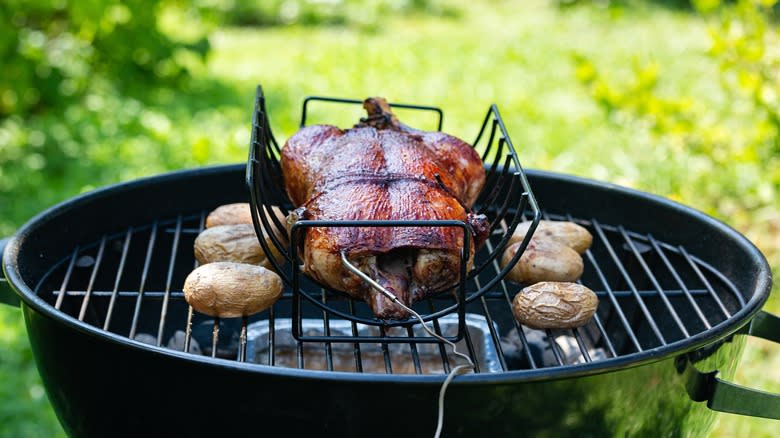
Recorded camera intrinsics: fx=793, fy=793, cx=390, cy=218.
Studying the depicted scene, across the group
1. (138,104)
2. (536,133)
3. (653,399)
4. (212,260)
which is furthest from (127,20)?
(653,399)

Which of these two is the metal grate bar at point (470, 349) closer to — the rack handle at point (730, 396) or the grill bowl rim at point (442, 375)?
the grill bowl rim at point (442, 375)

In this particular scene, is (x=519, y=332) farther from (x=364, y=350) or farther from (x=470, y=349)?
(x=364, y=350)

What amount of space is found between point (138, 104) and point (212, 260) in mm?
4292

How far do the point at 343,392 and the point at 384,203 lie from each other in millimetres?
451

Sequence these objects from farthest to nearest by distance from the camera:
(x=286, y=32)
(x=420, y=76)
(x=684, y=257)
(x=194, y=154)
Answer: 1. (x=286, y=32)
2. (x=420, y=76)
3. (x=194, y=154)
4. (x=684, y=257)

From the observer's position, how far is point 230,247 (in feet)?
6.11

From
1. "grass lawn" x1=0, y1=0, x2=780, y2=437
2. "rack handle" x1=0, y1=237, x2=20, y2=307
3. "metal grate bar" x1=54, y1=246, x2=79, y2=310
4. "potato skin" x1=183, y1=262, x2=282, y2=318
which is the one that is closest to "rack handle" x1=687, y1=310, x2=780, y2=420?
"potato skin" x1=183, y1=262, x2=282, y2=318

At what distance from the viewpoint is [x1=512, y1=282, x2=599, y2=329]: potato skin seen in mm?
1669

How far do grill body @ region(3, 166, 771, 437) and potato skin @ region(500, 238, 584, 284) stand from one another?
1.29ft

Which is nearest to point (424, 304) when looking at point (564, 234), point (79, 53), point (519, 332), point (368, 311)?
point (368, 311)

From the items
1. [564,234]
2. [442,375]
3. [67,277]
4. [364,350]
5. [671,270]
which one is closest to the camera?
[442,375]

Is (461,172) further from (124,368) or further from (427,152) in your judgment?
(124,368)

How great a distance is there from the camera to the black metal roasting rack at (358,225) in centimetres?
139

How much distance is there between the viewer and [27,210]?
423 cm
